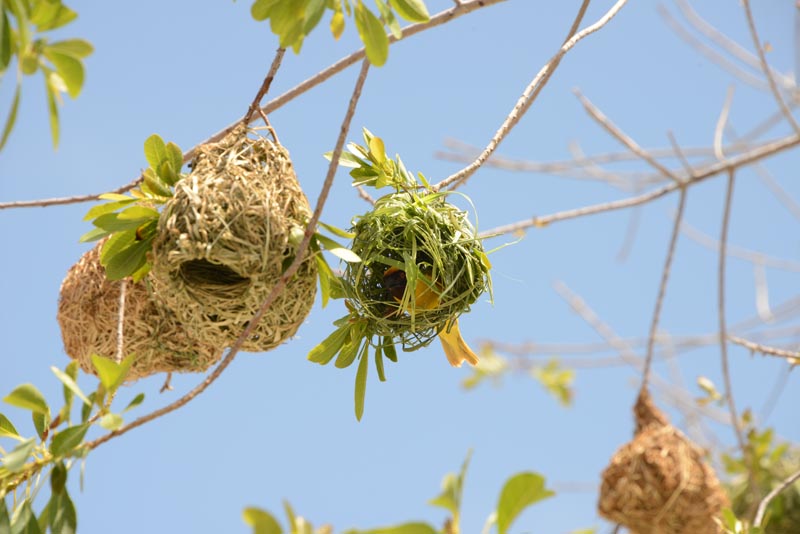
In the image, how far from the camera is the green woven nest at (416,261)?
1550mm

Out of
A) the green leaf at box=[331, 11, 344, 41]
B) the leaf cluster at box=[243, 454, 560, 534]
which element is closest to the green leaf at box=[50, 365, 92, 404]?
the leaf cluster at box=[243, 454, 560, 534]

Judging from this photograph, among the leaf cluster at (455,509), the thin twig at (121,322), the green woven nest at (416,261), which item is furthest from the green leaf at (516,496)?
the thin twig at (121,322)

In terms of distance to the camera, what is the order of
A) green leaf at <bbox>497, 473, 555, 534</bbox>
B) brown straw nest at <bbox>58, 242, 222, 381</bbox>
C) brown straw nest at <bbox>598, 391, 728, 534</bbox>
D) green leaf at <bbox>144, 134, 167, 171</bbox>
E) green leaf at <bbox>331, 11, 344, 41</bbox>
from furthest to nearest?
A: brown straw nest at <bbox>598, 391, 728, 534</bbox> → brown straw nest at <bbox>58, 242, 222, 381</bbox> → green leaf at <bbox>144, 134, 167, 171</bbox> → green leaf at <bbox>331, 11, 344, 41</bbox> → green leaf at <bbox>497, 473, 555, 534</bbox>

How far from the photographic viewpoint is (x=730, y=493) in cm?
339

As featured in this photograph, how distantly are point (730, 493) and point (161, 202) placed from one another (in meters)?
2.54

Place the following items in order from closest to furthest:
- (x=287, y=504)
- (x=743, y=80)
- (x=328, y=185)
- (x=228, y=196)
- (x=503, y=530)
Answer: (x=287, y=504), (x=503, y=530), (x=328, y=185), (x=228, y=196), (x=743, y=80)

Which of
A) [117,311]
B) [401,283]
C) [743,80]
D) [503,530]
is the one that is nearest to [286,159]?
[401,283]

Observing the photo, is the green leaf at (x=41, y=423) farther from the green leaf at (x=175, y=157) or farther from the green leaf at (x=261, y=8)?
the green leaf at (x=261, y=8)

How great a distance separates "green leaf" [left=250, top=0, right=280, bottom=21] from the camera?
1.34 metres

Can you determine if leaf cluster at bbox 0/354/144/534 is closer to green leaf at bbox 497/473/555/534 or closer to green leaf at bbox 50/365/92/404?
green leaf at bbox 50/365/92/404

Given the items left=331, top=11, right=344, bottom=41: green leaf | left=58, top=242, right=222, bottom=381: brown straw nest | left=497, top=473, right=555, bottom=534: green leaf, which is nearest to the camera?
left=497, top=473, right=555, bottom=534: green leaf

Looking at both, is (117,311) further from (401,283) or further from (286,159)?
(401,283)

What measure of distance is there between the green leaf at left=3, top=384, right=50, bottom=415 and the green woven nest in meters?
0.52

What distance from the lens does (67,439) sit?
1303 mm
